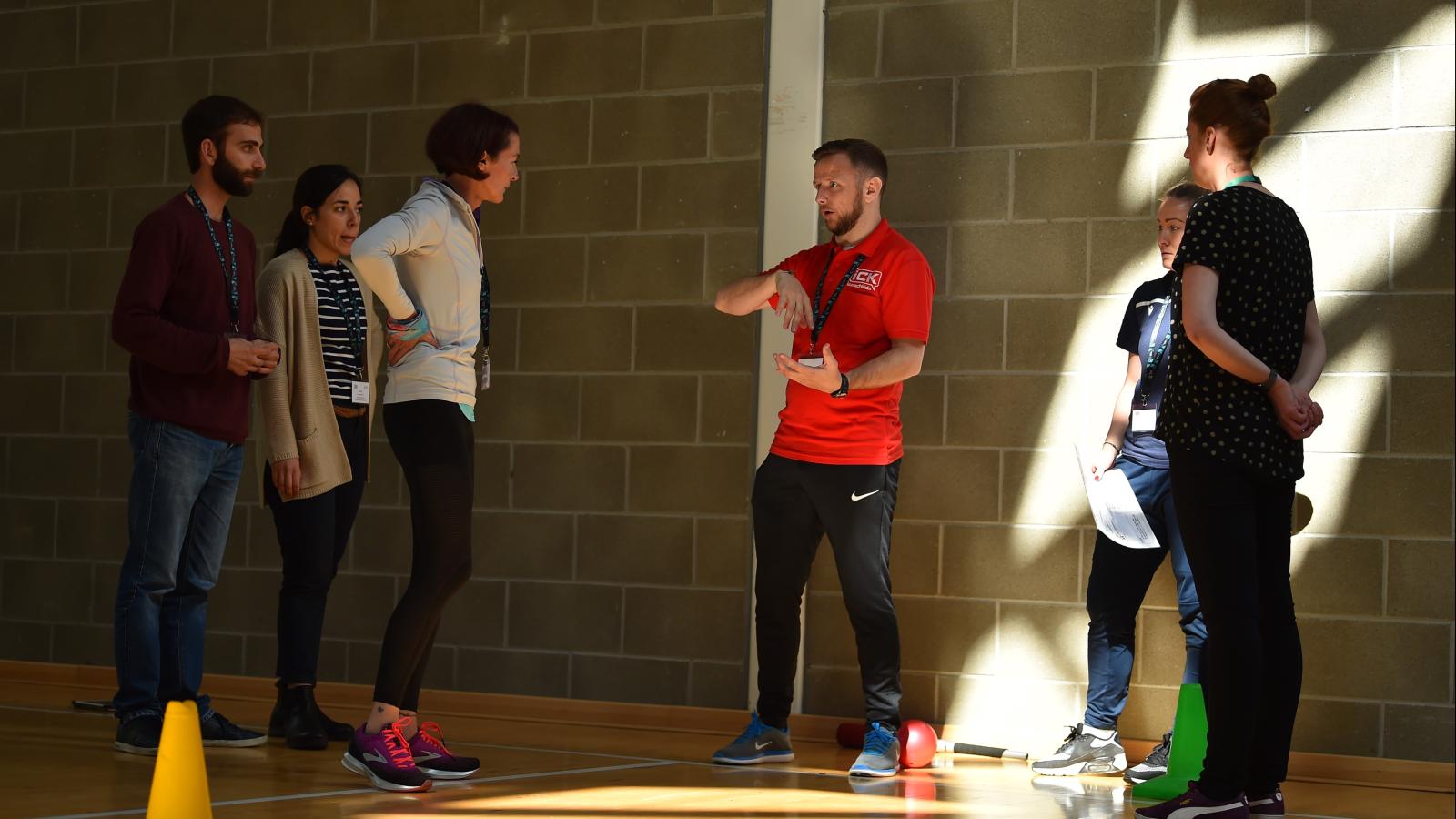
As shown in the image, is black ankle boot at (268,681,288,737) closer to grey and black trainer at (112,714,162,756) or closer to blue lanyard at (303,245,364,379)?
grey and black trainer at (112,714,162,756)

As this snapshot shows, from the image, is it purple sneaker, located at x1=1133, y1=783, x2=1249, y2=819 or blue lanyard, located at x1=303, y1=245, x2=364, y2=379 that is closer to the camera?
purple sneaker, located at x1=1133, y1=783, x2=1249, y2=819

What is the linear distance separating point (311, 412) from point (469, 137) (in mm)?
972

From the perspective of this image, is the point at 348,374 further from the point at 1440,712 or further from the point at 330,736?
the point at 1440,712

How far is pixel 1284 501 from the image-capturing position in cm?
276

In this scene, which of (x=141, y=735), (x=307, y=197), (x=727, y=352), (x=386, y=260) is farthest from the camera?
(x=727, y=352)

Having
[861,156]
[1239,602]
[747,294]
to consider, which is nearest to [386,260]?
[747,294]

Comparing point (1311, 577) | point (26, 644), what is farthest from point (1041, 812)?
point (26, 644)

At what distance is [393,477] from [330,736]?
4.18 ft

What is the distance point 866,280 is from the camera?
149 inches

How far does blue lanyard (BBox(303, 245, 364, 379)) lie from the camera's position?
3.97 m

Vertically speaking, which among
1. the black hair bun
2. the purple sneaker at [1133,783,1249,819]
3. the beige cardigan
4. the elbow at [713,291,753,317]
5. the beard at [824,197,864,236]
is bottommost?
the purple sneaker at [1133,783,1249,819]

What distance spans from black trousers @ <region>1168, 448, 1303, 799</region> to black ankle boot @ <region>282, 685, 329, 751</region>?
215 centimetres

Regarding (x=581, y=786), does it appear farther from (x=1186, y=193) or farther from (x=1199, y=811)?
(x=1186, y=193)

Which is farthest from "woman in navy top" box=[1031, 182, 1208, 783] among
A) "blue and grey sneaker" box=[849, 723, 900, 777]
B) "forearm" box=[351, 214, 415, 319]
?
"forearm" box=[351, 214, 415, 319]
